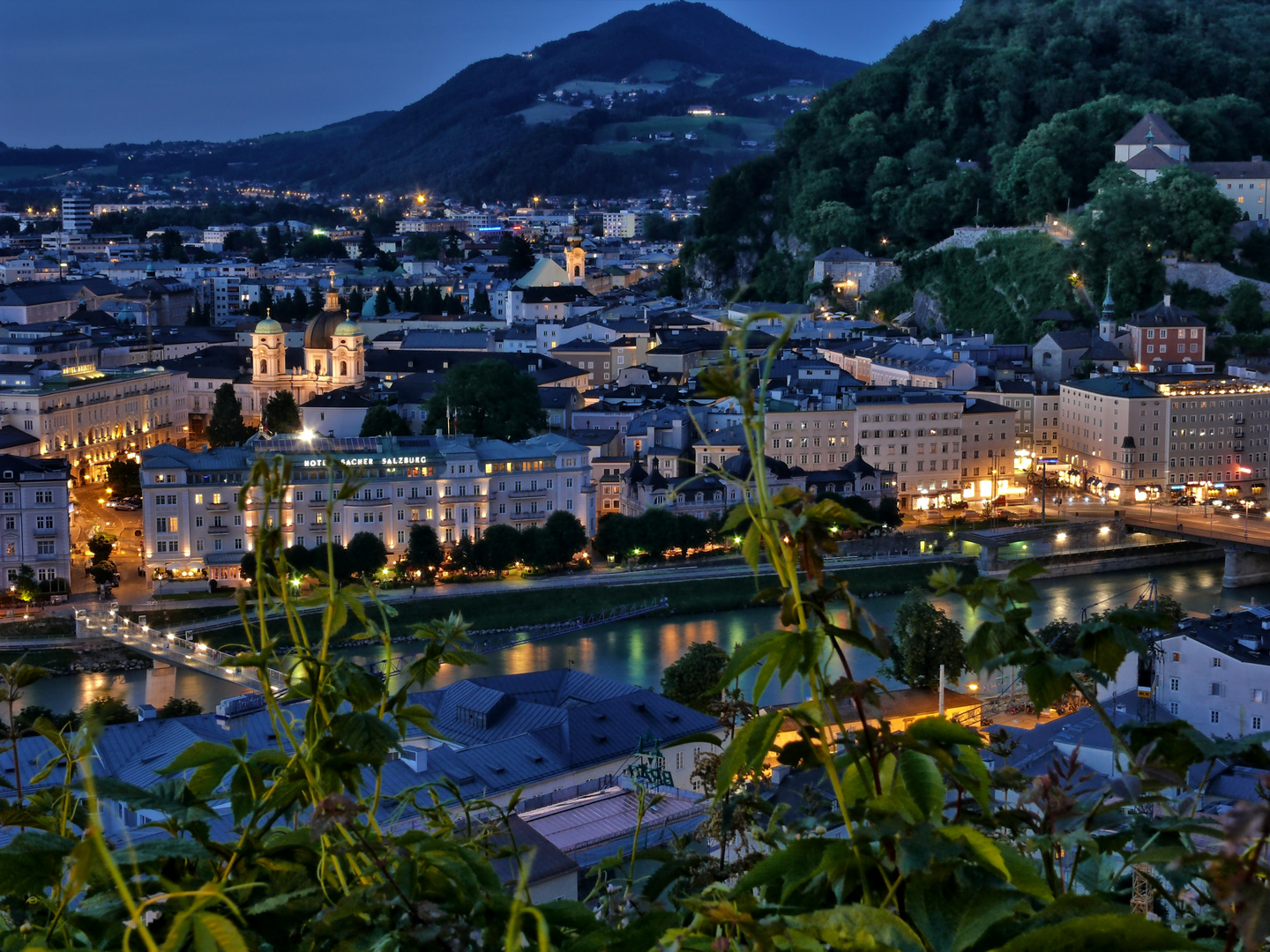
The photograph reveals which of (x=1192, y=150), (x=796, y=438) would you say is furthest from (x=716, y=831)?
(x=1192, y=150)

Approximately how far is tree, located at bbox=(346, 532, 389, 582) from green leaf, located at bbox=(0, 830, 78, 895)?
412 inches

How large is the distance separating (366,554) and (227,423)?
4891mm

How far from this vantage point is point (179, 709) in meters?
7.84

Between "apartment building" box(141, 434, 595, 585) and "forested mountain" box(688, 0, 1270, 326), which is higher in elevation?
"forested mountain" box(688, 0, 1270, 326)

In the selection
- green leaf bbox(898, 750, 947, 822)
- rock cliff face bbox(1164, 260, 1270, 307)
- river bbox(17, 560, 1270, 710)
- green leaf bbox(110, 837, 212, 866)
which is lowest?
river bbox(17, 560, 1270, 710)

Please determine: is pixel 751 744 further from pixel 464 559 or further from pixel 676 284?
pixel 676 284

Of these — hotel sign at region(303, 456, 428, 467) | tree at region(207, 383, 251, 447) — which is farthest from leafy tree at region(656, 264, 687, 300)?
hotel sign at region(303, 456, 428, 467)

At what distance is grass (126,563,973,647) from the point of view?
10.5m

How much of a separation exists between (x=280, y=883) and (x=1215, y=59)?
2441 cm

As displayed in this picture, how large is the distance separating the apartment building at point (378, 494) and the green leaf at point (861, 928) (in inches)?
398

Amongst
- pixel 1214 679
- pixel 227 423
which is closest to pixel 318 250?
pixel 227 423

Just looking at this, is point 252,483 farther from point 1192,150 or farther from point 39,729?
point 1192,150

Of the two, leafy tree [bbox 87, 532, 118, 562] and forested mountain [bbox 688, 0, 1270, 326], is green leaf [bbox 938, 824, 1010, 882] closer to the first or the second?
leafy tree [bbox 87, 532, 118, 562]

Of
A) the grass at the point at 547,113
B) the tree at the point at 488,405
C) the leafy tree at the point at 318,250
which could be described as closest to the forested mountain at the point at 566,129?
the grass at the point at 547,113
